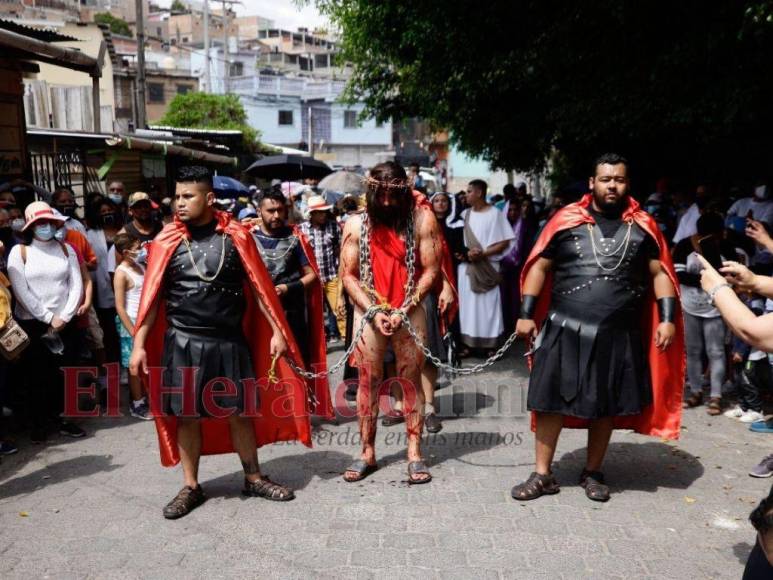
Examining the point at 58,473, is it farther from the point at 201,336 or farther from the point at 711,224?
the point at 711,224

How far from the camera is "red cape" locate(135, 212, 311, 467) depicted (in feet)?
15.3

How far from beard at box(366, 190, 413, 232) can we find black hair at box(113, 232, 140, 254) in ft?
8.74

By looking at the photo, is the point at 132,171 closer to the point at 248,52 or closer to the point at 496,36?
the point at 496,36

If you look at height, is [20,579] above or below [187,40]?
below

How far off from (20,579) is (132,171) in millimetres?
13031

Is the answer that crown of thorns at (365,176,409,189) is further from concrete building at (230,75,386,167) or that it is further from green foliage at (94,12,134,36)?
green foliage at (94,12,134,36)

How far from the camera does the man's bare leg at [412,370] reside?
17.4 feet

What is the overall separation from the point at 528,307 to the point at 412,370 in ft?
3.04

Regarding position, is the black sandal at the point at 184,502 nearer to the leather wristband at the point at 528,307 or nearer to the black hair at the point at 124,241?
the leather wristband at the point at 528,307

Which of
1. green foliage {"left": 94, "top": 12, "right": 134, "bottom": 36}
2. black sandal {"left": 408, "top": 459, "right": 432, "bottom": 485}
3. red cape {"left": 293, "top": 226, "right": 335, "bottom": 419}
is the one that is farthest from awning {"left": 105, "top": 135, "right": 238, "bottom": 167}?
green foliage {"left": 94, "top": 12, "right": 134, "bottom": 36}

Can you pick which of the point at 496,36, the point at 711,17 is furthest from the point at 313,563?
the point at 496,36

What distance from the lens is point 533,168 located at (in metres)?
17.2

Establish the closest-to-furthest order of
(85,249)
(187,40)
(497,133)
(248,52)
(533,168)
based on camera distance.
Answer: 1. (85,249)
2. (497,133)
3. (533,168)
4. (248,52)
5. (187,40)

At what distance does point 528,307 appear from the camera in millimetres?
4973
